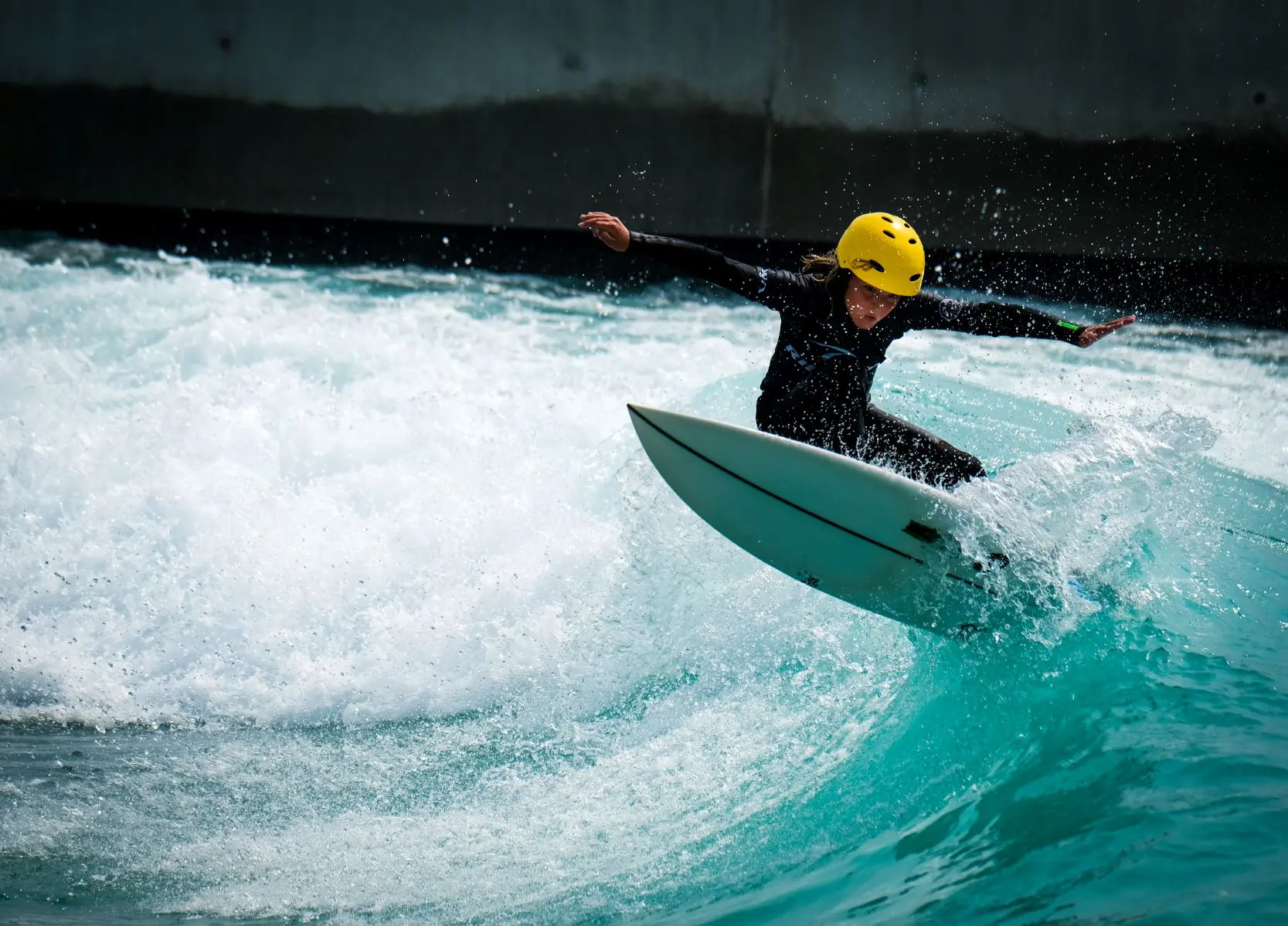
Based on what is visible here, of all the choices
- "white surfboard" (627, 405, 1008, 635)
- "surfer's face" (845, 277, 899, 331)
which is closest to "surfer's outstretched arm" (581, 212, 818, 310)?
"surfer's face" (845, 277, 899, 331)

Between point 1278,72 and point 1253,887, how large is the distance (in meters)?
12.4

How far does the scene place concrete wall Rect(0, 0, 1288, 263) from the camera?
11.8 m

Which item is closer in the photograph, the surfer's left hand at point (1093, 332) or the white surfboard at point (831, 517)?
the white surfboard at point (831, 517)

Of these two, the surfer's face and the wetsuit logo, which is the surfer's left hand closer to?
the surfer's face

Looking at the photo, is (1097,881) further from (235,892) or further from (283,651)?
(283,651)

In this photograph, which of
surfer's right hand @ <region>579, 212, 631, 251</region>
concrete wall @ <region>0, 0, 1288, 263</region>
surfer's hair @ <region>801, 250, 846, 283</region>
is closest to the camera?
surfer's right hand @ <region>579, 212, 631, 251</region>

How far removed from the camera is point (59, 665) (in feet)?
14.9

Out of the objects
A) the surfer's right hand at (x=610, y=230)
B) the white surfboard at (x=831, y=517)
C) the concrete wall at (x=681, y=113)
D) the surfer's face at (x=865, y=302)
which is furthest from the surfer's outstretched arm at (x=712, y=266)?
the concrete wall at (x=681, y=113)

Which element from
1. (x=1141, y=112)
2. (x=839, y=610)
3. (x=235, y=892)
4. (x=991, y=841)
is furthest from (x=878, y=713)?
(x=1141, y=112)

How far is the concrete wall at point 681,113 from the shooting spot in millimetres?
11812

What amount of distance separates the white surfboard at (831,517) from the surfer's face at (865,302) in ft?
1.77

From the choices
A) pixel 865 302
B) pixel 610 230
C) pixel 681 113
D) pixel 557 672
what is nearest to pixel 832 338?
pixel 865 302

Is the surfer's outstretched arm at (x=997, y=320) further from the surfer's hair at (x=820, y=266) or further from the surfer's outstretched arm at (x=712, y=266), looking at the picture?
the surfer's outstretched arm at (x=712, y=266)

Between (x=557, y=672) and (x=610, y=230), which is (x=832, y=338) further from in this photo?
(x=557, y=672)
